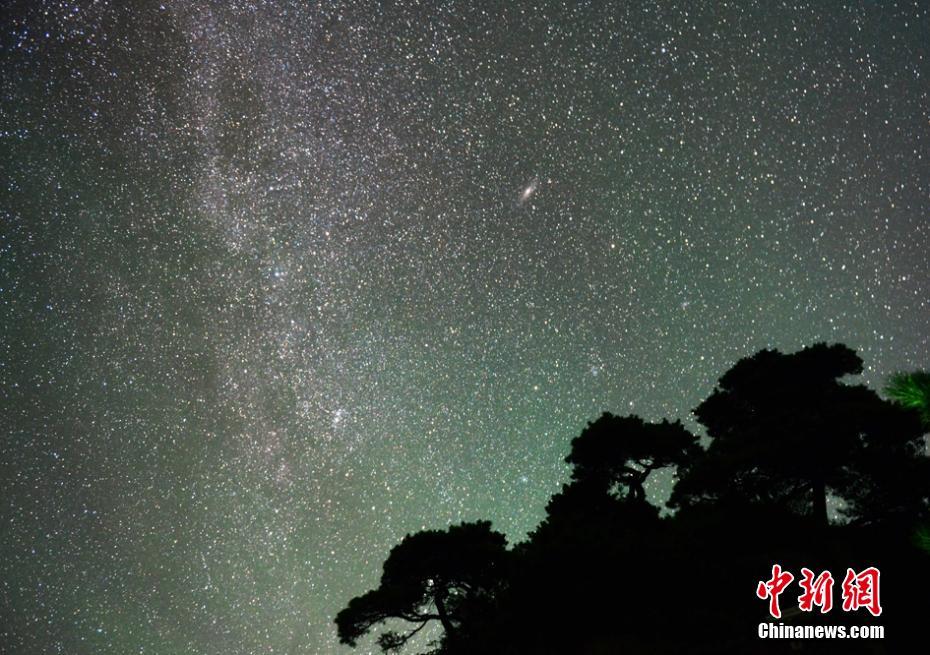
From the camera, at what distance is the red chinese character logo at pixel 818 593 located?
11.0 meters

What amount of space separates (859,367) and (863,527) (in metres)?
5.73

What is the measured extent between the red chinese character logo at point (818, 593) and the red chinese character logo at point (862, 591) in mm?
250

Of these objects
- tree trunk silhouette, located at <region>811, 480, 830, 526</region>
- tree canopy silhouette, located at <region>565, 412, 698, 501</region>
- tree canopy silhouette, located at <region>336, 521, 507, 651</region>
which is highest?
tree canopy silhouette, located at <region>565, 412, 698, 501</region>

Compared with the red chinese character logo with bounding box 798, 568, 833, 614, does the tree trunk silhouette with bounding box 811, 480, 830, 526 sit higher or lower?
higher

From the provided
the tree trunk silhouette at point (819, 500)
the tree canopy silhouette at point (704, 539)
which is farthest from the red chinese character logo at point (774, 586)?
the tree trunk silhouette at point (819, 500)

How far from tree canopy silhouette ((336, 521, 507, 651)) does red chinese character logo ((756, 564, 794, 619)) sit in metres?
8.98

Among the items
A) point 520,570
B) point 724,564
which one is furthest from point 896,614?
point 520,570

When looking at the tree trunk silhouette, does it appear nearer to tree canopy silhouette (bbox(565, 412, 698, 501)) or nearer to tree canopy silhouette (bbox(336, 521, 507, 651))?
tree canopy silhouette (bbox(565, 412, 698, 501))

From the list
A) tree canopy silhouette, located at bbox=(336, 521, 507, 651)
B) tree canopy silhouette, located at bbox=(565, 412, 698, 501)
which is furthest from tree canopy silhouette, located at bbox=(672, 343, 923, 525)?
tree canopy silhouette, located at bbox=(336, 521, 507, 651)

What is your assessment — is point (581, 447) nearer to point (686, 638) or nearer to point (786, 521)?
point (786, 521)

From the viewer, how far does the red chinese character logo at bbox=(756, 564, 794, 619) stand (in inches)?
459

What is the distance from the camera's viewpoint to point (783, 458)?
1545 centimetres

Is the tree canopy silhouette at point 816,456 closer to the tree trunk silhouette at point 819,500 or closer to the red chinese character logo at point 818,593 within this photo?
the tree trunk silhouette at point 819,500

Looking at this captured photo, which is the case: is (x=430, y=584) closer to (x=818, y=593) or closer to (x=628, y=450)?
(x=628, y=450)
